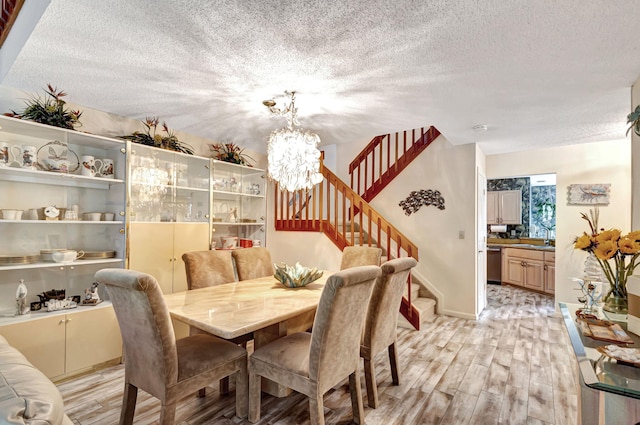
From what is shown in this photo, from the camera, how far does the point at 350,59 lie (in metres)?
2.12

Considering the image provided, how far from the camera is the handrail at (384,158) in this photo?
15.5 ft

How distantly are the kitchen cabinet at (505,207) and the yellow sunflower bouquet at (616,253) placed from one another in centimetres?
573

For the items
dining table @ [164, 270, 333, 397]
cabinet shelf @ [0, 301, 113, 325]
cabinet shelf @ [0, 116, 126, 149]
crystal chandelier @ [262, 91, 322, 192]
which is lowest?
cabinet shelf @ [0, 301, 113, 325]

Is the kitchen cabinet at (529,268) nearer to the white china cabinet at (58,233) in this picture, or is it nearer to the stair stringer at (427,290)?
the stair stringer at (427,290)

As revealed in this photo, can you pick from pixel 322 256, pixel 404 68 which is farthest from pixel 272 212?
pixel 404 68

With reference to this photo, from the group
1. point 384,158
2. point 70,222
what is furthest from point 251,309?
point 384,158

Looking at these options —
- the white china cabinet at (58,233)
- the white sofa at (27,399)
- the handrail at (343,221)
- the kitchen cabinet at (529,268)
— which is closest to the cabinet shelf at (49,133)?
the white china cabinet at (58,233)

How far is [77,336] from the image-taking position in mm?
2635

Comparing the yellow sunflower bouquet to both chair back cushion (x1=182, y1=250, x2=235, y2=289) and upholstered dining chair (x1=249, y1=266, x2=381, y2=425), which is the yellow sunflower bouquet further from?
chair back cushion (x1=182, y1=250, x2=235, y2=289)

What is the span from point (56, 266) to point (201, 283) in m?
1.24

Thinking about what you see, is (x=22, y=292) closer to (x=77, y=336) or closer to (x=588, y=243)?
(x=77, y=336)

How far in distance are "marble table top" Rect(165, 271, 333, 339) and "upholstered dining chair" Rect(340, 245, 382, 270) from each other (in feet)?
2.24

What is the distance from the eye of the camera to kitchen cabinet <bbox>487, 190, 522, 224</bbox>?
23.4ft

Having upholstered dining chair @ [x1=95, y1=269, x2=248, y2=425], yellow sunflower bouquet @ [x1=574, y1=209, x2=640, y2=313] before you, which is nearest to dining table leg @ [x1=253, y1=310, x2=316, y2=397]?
upholstered dining chair @ [x1=95, y1=269, x2=248, y2=425]
